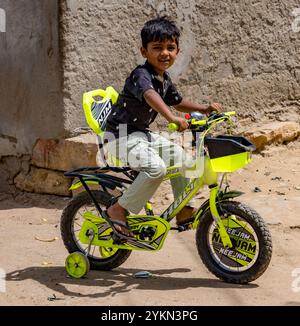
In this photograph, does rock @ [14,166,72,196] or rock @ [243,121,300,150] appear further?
rock @ [14,166,72,196]

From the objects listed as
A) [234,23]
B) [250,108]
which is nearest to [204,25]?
[234,23]

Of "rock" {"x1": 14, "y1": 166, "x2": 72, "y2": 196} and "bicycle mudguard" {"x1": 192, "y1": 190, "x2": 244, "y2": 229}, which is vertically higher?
"bicycle mudguard" {"x1": 192, "y1": 190, "x2": 244, "y2": 229}

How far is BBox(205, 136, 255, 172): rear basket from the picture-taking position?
443cm

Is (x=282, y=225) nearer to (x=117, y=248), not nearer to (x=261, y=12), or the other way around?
(x=117, y=248)

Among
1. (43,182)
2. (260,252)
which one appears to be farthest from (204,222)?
(43,182)

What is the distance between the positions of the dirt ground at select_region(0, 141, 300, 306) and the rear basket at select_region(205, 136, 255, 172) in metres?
0.74

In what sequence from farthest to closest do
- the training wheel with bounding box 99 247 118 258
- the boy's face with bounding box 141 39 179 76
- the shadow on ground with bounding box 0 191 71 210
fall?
the shadow on ground with bounding box 0 191 71 210, the training wheel with bounding box 99 247 118 258, the boy's face with bounding box 141 39 179 76

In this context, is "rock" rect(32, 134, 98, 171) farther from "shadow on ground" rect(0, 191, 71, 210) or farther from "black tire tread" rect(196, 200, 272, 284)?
"black tire tread" rect(196, 200, 272, 284)

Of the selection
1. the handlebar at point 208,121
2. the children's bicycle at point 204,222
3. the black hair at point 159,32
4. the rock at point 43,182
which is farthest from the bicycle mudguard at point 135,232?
the rock at point 43,182

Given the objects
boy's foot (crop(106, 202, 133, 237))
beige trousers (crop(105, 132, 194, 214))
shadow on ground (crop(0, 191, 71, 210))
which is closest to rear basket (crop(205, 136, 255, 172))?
beige trousers (crop(105, 132, 194, 214))

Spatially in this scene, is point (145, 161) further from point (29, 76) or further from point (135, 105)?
point (29, 76)

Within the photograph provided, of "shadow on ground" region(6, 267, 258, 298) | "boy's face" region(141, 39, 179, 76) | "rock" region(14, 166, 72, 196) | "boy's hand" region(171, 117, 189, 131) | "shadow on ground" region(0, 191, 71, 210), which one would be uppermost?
"boy's face" region(141, 39, 179, 76)

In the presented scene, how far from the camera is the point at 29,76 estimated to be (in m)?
7.00

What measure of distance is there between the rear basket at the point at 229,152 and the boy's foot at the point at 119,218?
0.68m
